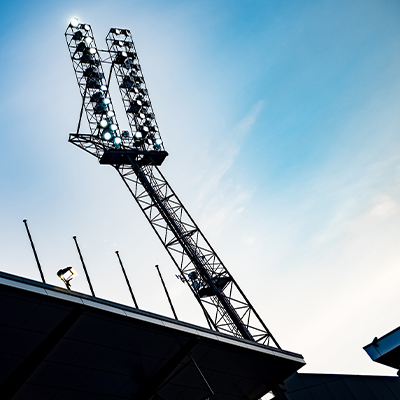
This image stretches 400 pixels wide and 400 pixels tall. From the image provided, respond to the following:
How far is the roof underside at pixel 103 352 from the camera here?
1131cm

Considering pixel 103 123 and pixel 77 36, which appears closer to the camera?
pixel 103 123

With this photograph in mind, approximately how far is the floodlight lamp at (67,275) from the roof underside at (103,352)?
3524 mm

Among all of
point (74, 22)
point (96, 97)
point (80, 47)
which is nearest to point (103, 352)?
point (96, 97)

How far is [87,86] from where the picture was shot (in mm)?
37281

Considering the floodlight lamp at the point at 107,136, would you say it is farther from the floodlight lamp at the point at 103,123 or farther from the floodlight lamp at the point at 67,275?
the floodlight lamp at the point at 67,275

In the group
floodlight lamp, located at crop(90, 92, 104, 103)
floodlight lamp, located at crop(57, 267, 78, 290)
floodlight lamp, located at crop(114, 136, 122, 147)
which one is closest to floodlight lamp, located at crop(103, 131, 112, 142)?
floodlight lamp, located at crop(114, 136, 122, 147)

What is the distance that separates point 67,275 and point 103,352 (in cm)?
376

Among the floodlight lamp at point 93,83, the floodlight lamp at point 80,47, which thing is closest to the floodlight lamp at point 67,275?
the floodlight lamp at point 93,83

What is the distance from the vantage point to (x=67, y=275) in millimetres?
15984

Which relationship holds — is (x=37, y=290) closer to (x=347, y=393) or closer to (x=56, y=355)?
(x=56, y=355)

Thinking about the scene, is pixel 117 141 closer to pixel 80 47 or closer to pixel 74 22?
pixel 80 47

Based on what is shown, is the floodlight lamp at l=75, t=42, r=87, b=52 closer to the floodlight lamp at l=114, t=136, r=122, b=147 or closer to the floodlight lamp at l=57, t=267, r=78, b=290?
the floodlight lamp at l=114, t=136, r=122, b=147

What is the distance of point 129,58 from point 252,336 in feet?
97.9

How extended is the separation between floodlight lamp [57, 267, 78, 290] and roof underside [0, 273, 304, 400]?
352 cm
